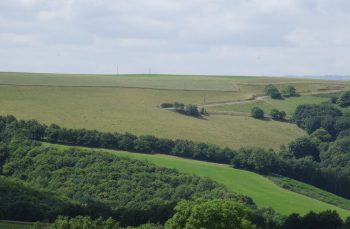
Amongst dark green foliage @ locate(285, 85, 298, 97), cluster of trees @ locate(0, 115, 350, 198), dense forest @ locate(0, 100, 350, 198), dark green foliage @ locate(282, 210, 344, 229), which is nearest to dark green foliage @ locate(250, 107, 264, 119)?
dense forest @ locate(0, 100, 350, 198)

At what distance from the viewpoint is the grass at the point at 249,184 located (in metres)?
98.8

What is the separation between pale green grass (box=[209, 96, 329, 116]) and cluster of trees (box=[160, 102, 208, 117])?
6700mm

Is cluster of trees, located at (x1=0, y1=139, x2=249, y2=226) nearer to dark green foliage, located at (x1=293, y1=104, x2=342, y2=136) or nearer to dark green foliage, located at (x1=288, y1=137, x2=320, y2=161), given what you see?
dark green foliage, located at (x1=288, y1=137, x2=320, y2=161)

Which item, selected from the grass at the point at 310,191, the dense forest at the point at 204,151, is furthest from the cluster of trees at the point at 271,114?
the grass at the point at 310,191

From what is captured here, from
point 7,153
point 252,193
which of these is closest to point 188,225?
point 252,193

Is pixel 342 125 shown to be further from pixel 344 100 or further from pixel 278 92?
pixel 278 92

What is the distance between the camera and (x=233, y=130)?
465 feet

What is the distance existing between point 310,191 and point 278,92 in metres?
69.7

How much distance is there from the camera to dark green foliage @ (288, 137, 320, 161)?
454ft

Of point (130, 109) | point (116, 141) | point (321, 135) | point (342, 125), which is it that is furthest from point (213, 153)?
point (342, 125)

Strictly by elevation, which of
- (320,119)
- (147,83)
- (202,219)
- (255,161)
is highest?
(147,83)

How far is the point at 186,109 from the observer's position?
500 feet

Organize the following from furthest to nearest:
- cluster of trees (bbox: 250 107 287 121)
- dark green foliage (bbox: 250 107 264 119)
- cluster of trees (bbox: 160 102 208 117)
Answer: cluster of trees (bbox: 250 107 287 121) < dark green foliage (bbox: 250 107 264 119) < cluster of trees (bbox: 160 102 208 117)

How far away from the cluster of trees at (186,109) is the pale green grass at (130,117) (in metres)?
2.54
